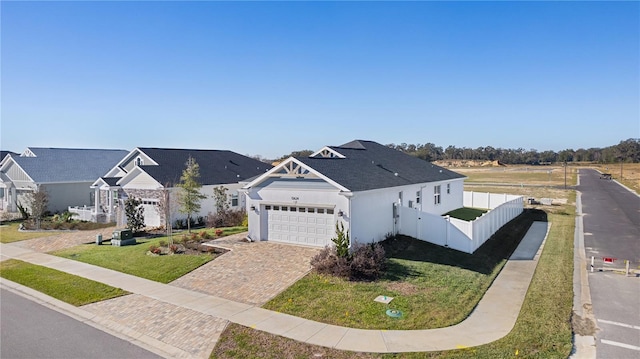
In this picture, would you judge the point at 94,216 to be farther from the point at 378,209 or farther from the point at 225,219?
the point at 378,209

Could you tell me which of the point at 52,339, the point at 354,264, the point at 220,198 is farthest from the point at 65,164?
the point at 354,264

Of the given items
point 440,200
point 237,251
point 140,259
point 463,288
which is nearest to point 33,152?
point 140,259

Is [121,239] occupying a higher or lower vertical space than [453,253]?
higher

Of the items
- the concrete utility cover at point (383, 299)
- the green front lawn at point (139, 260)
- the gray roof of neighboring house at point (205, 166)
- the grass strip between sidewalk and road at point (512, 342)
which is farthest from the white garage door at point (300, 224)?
the gray roof of neighboring house at point (205, 166)

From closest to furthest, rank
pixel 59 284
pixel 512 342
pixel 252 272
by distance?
pixel 512 342 → pixel 59 284 → pixel 252 272

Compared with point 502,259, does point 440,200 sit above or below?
above

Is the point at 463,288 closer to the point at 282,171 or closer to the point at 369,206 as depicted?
the point at 369,206

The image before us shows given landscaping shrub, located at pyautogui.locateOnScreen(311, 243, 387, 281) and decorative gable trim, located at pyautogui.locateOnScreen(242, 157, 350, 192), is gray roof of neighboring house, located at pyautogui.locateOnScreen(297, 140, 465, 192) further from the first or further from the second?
landscaping shrub, located at pyautogui.locateOnScreen(311, 243, 387, 281)
